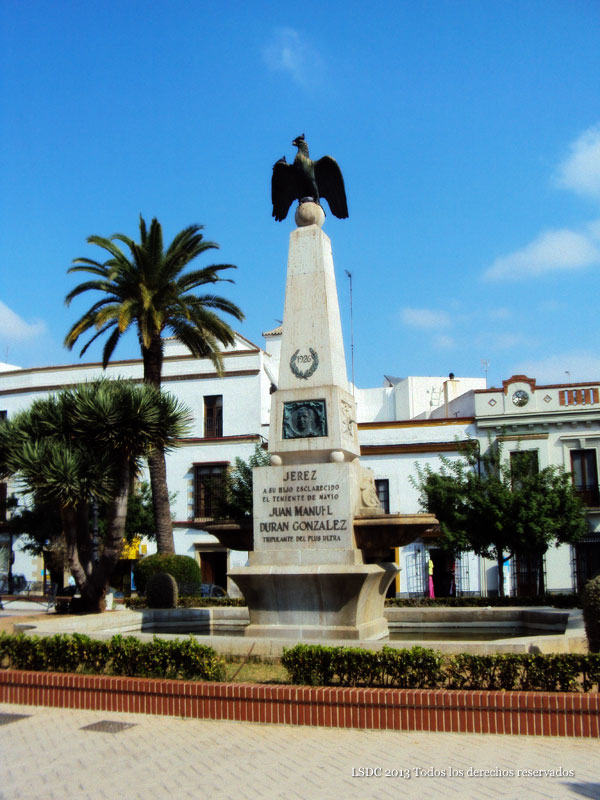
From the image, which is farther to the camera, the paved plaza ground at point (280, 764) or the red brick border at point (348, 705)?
the red brick border at point (348, 705)

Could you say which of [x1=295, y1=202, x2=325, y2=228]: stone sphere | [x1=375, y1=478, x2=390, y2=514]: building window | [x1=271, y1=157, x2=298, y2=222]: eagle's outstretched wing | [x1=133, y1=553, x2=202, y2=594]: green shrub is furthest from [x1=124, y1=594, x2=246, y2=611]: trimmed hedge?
[x1=375, y1=478, x2=390, y2=514]: building window

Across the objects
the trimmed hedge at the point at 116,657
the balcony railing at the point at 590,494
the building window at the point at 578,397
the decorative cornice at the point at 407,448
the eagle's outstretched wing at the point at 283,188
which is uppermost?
the eagle's outstretched wing at the point at 283,188

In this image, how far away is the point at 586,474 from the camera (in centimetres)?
3259

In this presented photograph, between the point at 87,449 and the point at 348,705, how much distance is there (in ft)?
43.3

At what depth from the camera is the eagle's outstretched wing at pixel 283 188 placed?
552 inches

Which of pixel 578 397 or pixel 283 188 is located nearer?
pixel 283 188

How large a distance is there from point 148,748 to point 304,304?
7.66 meters

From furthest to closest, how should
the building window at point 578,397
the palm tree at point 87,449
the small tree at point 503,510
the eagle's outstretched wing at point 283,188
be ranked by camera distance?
the building window at point 578,397, the small tree at point 503,510, the palm tree at point 87,449, the eagle's outstretched wing at point 283,188

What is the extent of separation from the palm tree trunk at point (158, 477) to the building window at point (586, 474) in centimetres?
1678

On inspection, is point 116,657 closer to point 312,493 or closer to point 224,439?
point 312,493

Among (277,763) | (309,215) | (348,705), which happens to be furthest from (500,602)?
(277,763)

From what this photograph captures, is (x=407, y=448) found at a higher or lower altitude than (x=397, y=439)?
lower

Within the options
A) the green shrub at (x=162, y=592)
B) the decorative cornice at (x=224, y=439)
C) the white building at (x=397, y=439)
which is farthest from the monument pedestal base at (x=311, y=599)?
the decorative cornice at (x=224, y=439)

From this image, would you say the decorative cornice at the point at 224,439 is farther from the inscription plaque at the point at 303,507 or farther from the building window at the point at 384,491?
the inscription plaque at the point at 303,507
